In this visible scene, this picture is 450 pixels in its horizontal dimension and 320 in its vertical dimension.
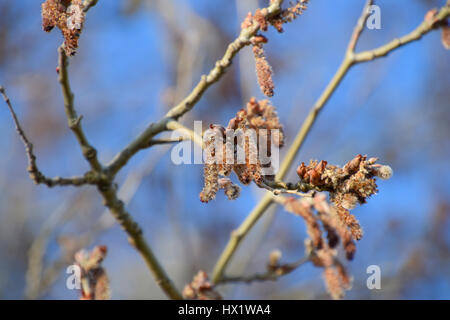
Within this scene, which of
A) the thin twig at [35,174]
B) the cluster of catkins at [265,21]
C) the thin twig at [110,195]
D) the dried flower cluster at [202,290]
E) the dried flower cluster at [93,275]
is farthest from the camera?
the dried flower cluster at [202,290]

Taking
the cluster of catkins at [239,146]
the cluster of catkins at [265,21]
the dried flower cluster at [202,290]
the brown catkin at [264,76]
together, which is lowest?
the dried flower cluster at [202,290]

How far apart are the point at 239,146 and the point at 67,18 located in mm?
552

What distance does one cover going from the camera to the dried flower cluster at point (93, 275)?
5.62 ft

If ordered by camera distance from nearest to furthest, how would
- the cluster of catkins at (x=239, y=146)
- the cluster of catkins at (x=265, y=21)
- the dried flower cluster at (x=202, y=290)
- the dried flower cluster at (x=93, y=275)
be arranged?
the cluster of catkins at (x=239, y=146) → the cluster of catkins at (x=265, y=21) → the dried flower cluster at (x=93, y=275) → the dried flower cluster at (x=202, y=290)

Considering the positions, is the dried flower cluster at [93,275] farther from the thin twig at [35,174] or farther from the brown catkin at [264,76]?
the brown catkin at [264,76]

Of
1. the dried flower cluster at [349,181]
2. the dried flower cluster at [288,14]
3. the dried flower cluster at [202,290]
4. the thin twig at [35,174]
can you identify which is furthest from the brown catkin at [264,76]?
the dried flower cluster at [202,290]

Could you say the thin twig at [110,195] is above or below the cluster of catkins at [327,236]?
above

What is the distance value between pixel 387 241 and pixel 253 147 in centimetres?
408

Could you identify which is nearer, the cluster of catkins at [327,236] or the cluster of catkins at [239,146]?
the cluster of catkins at [239,146]

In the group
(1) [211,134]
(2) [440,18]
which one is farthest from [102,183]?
(2) [440,18]

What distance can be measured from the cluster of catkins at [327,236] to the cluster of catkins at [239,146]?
42 cm

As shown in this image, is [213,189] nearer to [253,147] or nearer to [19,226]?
[253,147]

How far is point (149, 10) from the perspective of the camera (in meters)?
5.00
